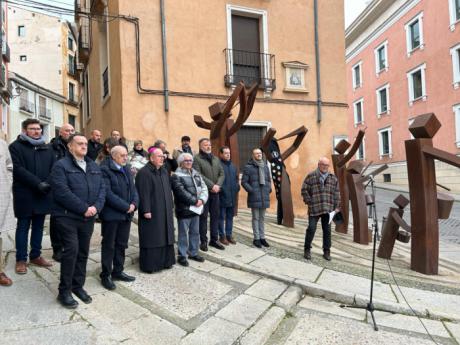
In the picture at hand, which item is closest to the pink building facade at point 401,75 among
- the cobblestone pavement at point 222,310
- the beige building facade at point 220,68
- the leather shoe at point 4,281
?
the beige building facade at point 220,68

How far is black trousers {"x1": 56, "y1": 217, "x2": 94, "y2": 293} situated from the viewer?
11.6 ft

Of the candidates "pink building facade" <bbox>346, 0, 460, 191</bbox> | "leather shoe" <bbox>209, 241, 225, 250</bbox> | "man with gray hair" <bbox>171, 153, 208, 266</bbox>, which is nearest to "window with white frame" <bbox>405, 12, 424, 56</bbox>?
"pink building facade" <bbox>346, 0, 460, 191</bbox>

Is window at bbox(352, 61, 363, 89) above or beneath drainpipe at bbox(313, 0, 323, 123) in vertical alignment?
above

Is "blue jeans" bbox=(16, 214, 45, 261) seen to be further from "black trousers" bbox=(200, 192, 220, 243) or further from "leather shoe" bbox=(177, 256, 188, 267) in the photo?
"black trousers" bbox=(200, 192, 220, 243)

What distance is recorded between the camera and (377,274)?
18.4ft

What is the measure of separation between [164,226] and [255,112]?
315 inches

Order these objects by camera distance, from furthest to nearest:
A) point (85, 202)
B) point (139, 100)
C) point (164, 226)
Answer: point (139, 100) → point (164, 226) → point (85, 202)

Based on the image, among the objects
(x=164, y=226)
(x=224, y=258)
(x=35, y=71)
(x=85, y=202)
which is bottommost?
(x=224, y=258)

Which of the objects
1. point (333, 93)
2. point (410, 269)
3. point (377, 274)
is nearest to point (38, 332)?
point (377, 274)

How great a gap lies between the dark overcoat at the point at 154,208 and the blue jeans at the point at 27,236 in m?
1.10

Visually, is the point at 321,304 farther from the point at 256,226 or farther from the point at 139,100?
the point at 139,100

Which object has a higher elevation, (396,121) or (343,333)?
(396,121)

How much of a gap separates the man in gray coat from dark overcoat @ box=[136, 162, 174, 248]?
34.3 inches

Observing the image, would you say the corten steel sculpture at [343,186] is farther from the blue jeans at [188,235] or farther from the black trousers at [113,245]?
the black trousers at [113,245]
